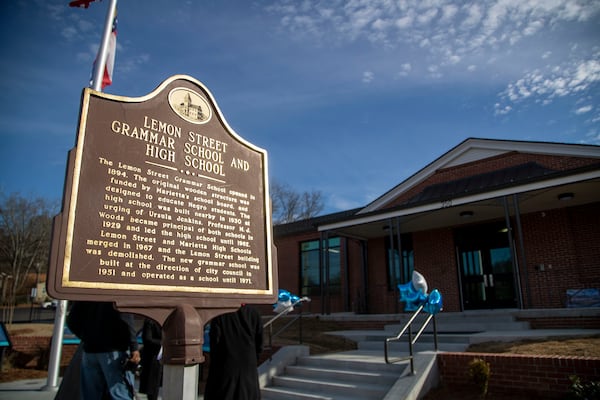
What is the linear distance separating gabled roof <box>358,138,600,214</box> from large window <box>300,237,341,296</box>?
9.82ft

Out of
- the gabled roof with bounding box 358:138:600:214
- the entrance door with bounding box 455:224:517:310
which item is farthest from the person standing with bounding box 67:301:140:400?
the entrance door with bounding box 455:224:517:310

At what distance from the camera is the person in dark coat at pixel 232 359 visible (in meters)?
3.90

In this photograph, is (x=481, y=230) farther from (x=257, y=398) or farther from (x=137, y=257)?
(x=137, y=257)

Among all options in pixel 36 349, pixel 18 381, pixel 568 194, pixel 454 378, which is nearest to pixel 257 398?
pixel 454 378

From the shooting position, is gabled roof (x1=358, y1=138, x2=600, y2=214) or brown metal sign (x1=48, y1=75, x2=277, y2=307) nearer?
brown metal sign (x1=48, y1=75, x2=277, y2=307)

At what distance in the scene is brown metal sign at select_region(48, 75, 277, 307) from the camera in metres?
2.42

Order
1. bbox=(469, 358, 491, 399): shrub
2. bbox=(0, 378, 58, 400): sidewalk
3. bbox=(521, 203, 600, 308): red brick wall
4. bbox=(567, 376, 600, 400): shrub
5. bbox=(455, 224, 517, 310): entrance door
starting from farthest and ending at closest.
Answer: bbox=(455, 224, 517, 310): entrance door < bbox=(521, 203, 600, 308): red brick wall < bbox=(0, 378, 58, 400): sidewalk < bbox=(469, 358, 491, 399): shrub < bbox=(567, 376, 600, 400): shrub

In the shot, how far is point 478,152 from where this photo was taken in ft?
50.6

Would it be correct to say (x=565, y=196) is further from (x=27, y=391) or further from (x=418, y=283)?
(x=27, y=391)

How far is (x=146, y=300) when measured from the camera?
251cm

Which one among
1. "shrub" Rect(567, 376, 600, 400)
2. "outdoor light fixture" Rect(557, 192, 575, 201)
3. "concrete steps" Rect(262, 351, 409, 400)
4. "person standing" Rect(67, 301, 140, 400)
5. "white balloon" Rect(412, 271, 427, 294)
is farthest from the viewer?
"outdoor light fixture" Rect(557, 192, 575, 201)

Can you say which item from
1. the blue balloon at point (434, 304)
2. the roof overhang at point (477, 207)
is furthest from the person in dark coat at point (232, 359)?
the roof overhang at point (477, 207)

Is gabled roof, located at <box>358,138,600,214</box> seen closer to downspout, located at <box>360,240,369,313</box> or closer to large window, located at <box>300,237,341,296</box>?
downspout, located at <box>360,240,369,313</box>

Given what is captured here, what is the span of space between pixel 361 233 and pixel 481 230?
14.3ft
